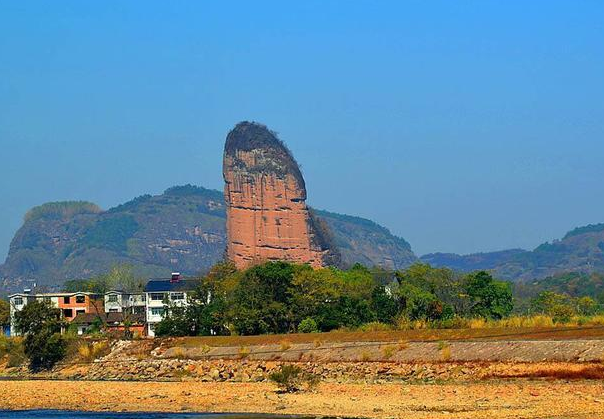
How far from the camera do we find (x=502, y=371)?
46.5m

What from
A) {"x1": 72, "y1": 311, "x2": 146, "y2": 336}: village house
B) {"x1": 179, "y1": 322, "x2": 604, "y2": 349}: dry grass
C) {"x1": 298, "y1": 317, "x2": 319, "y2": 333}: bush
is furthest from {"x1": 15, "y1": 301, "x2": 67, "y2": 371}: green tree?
{"x1": 72, "y1": 311, "x2": 146, "y2": 336}: village house

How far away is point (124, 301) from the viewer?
112438mm

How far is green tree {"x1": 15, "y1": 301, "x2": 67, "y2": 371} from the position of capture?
7194cm

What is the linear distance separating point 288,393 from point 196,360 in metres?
21.0

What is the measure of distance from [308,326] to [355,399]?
36924 millimetres

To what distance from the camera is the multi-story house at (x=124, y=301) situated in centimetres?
11119

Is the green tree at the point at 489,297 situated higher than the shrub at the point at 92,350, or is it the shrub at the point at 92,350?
the green tree at the point at 489,297

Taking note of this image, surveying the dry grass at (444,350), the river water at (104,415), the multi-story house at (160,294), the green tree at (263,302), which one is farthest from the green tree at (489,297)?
the river water at (104,415)

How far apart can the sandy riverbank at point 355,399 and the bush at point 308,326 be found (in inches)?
1018

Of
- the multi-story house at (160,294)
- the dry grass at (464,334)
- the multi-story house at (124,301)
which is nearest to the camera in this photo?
the dry grass at (464,334)

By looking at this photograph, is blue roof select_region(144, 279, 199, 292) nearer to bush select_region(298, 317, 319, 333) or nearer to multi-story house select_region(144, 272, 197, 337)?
multi-story house select_region(144, 272, 197, 337)

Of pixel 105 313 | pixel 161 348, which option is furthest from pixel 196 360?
pixel 105 313

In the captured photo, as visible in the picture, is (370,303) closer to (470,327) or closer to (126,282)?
(470,327)

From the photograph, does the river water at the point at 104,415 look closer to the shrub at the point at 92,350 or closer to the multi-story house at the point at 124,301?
the shrub at the point at 92,350
